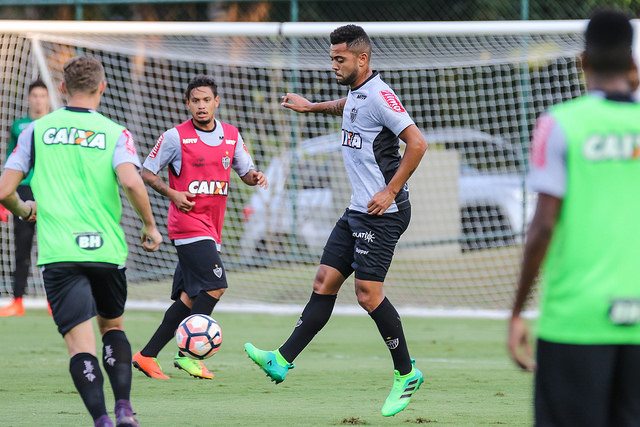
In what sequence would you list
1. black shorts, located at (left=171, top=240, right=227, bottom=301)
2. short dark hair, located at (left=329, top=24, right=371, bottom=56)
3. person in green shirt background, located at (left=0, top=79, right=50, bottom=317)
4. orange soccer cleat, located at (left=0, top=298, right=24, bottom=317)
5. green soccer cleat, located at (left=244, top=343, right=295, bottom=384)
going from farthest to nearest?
orange soccer cleat, located at (left=0, top=298, right=24, bottom=317) → person in green shirt background, located at (left=0, top=79, right=50, bottom=317) → black shorts, located at (left=171, top=240, right=227, bottom=301) → short dark hair, located at (left=329, top=24, right=371, bottom=56) → green soccer cleat, located at (left=244, top=343, right=295, bottom=384)

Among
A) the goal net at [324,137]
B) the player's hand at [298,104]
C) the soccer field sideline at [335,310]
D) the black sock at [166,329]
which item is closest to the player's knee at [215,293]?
the black sock at [166,329]

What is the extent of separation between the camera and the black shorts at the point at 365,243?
7.05 m

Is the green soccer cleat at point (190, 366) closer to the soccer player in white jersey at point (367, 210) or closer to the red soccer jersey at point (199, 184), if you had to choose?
the red soccer jersey at point (199, 184)

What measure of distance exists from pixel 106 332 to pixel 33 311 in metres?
8.25

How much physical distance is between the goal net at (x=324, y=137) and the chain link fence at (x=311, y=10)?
168cm

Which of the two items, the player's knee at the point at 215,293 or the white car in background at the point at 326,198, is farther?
the white car in background at the point at 326,198

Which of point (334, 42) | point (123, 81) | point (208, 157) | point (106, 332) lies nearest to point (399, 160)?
point (334, 42)

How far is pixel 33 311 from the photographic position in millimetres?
13742

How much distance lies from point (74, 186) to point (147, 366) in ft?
9.38

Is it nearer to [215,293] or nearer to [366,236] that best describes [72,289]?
[366,236]

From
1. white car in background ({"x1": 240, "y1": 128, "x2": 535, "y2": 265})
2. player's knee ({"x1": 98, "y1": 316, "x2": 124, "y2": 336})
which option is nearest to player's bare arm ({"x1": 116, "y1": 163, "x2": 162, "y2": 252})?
player's knee ({"x1": 98, "y1": 316, "x2": 124, "y2": 336})

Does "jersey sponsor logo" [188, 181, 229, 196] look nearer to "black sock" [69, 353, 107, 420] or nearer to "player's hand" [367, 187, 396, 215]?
"player's hand" [367, 187, 396, 215]

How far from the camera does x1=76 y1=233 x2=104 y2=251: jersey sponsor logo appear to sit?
552 centimetres

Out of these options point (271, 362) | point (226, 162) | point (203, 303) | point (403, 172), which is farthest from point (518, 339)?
point (226, 162)
